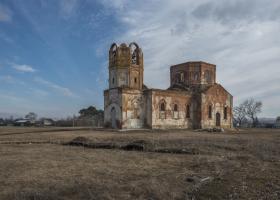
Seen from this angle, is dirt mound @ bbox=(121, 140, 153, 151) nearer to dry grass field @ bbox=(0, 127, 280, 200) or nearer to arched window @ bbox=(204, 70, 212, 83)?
dry grass field @ bbox=(0, 127, 280, 200)

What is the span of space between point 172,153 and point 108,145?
12.6 feet

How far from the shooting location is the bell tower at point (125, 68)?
34.9 meters

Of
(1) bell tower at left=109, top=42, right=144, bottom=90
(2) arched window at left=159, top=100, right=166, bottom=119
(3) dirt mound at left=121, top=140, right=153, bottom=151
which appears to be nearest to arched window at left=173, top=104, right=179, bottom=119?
(2) arched window at left=159, top=100, right=166, bottom=119

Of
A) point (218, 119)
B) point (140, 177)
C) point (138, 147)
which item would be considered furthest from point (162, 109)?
point (140, 177)

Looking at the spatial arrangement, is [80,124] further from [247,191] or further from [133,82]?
[247,191]

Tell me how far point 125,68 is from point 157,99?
4.77 m

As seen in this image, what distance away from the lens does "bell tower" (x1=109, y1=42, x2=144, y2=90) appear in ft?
115

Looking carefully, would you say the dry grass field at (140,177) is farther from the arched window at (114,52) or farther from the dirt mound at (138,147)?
the arched window at (114,52)

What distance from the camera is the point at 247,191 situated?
23.0 feet

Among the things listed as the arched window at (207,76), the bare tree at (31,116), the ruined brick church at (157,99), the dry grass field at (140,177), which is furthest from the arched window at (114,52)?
the bare tree at (31,116)

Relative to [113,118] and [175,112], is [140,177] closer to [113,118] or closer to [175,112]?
[113,118]

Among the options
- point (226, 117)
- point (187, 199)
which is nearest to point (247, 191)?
point (187, 199)

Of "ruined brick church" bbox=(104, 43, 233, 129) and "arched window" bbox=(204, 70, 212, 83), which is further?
"arched window" bbox=(204, 70, 212, 83)

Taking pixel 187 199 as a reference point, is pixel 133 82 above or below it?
above
